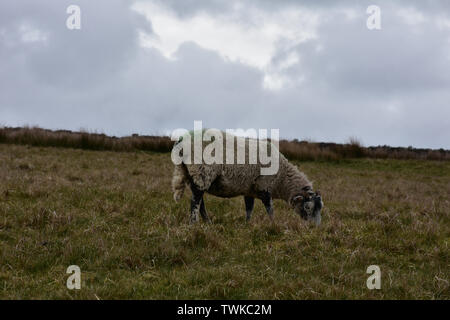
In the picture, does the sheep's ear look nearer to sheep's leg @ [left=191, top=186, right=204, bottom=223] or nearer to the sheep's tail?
sheep's leg @ [left=191, top=186, right=204, bottom=223]

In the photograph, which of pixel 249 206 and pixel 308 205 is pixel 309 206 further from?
pixel 249 206

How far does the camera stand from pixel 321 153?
2589 cm

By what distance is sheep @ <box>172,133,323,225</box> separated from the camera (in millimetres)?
7809

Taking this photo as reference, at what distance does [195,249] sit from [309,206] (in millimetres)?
3236

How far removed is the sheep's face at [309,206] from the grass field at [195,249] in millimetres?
536

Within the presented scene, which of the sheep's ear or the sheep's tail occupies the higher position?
the sheep's tail

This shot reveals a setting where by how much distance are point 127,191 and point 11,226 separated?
3.58m

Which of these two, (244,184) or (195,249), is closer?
(195,249)

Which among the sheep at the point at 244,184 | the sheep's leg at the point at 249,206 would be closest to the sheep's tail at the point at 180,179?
the sheep at the point at 244,184

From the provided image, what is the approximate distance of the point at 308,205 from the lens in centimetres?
871

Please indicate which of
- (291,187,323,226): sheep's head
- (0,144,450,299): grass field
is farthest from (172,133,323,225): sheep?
(0,144,450,299): grass field

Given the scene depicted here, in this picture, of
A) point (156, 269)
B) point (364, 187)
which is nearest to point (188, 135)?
point (156, 269)

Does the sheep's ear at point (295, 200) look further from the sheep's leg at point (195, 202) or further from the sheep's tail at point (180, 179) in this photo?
the sheep's tail at point (180, 179)

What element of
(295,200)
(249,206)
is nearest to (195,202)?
(249,206)
